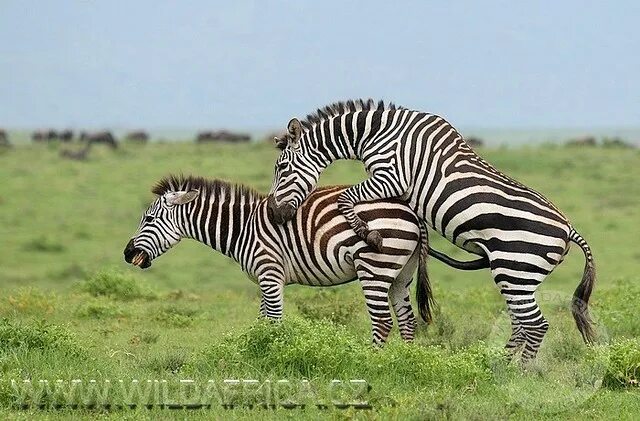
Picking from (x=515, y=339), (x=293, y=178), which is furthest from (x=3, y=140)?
(x=515, y=339)

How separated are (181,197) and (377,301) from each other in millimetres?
1938

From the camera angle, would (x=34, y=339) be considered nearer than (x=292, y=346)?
No

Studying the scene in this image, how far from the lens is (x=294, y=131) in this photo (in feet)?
30.2

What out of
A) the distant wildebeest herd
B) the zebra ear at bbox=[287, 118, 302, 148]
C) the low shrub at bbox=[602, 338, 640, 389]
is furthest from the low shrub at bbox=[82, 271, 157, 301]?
the distant wildebeest herd

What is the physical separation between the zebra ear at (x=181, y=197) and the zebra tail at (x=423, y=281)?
6.56 ft

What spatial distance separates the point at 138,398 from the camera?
699 centimetres

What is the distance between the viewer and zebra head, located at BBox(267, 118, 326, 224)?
9086mm

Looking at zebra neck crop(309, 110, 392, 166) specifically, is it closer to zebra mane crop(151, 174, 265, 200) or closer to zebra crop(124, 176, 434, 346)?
zebra crop(124, 176, 434, 346)

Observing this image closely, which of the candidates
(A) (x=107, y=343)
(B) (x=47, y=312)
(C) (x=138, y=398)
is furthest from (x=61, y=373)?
(B) (x=47, y=312)

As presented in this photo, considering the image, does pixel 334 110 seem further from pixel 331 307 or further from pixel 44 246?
pixel 44 246

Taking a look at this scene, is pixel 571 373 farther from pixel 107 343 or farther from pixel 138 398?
pixel 107 343

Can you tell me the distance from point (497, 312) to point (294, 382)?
16.8 feet

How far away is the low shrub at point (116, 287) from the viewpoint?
44.6ft

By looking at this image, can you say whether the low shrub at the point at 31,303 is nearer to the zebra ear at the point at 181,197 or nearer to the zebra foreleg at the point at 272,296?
the zebra ear at the point at 181,197
